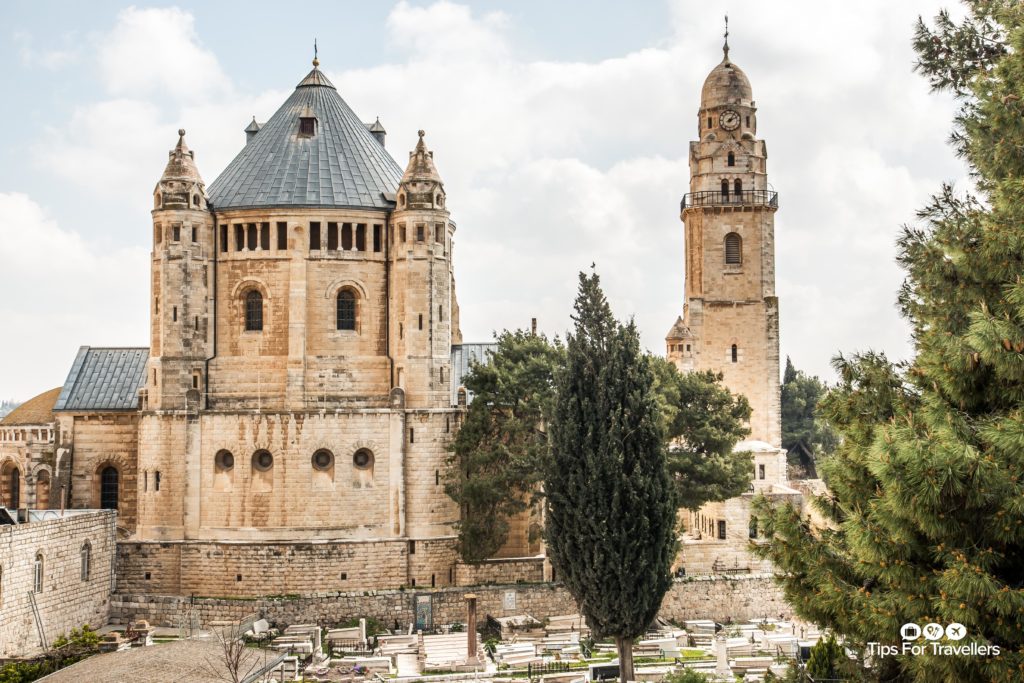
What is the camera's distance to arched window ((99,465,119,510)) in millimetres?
48188

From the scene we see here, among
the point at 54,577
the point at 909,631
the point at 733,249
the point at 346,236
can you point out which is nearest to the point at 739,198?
the point at 733,249

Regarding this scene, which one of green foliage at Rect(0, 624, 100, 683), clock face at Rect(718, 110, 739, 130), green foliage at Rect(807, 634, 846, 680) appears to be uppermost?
clock face at Rect(718, 110, 739, 130)

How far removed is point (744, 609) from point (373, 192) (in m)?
23.1

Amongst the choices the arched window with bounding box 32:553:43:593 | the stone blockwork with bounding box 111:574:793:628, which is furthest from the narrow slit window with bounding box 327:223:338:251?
the arched window with bounding box 32:553:43:593

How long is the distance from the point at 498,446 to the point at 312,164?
14.0 metres

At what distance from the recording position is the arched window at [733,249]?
66188mm

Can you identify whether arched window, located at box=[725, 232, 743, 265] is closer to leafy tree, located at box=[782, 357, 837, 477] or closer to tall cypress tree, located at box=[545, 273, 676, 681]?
tall cypress tree, located at box=[545, 273, 676, 681]

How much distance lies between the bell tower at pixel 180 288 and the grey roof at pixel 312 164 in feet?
4.79

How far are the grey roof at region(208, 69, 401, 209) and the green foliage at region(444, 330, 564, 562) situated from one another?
28.3 ft

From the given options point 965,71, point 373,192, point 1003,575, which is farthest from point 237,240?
point 1003,575

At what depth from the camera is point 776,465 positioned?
207 feet

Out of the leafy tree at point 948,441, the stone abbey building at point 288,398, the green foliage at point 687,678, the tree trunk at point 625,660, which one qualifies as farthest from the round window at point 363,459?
the leafy tree at point 948,441

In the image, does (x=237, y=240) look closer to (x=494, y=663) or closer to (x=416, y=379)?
(x=416, y=379)

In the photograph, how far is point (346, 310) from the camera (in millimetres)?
46656
